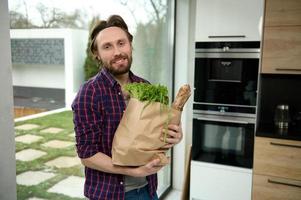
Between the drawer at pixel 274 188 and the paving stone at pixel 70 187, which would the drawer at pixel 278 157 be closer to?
the drawer at pixel 274 188

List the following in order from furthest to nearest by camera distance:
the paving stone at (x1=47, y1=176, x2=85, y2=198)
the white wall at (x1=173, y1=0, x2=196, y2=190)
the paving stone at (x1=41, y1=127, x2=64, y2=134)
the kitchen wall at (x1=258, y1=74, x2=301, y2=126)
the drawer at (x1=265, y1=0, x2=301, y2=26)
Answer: the white wall at (x1=173, y1=0, x2=196, y2=190) < the kitchen wall at (x1=258, y1=74, x2=301, y2=126) < the drawer at (x1=265, y1=0, x2=301, y2=26) < the paving stone at (x1=47, y1=176, x2=85, y2=198) < the paving stone at (x1=41, y1=127, x2=64, y2=134)

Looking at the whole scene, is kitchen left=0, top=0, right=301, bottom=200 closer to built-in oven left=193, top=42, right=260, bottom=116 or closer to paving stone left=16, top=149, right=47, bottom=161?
built-in oven left=193, top=42, right=260, bottom=116

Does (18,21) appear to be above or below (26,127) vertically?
above

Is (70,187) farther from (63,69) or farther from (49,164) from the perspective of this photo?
(63,69)

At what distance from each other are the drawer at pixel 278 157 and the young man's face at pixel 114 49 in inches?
64.8

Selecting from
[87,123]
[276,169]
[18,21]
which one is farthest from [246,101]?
[18,21]

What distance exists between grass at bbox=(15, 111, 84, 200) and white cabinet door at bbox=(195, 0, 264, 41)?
55.0 inches

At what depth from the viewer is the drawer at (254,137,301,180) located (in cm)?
225

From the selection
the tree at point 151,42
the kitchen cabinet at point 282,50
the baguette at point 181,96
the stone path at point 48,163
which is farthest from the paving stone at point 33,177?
the kitchen cabinet at point 282,50

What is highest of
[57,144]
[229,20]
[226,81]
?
[229,20]

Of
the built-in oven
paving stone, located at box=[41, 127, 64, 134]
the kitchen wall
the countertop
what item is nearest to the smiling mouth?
paving stone, located at box=[41, 127, 64, 134]

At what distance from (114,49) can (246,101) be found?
1.65 meters

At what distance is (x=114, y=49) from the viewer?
43.2 inches

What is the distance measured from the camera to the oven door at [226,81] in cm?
240
